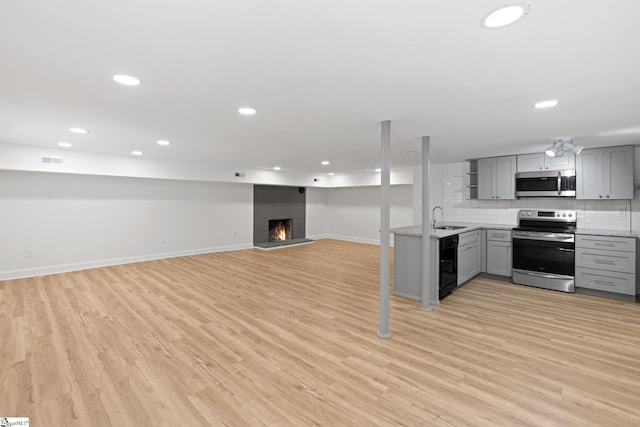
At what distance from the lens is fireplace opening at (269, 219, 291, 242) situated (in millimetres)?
9578

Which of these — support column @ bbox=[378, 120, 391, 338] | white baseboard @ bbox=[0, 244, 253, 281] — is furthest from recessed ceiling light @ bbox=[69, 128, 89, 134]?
A: support column @ bbox=[378, 120, 391, 338]

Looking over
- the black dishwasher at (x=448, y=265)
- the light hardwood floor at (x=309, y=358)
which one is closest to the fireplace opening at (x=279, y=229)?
the light hardwood floor at (x=309, y=358)

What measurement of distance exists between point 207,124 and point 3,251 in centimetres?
480

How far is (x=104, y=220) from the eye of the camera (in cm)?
619

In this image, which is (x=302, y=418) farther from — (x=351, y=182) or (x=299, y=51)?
(x=351, y=182)

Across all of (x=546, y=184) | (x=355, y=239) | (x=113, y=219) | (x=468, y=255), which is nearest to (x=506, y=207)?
(x=546, y=184)

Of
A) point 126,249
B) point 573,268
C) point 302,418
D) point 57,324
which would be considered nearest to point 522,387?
point 302,418

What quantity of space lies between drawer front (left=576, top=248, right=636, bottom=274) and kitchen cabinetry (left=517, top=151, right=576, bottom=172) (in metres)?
1.40

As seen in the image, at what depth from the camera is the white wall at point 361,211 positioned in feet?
30.0

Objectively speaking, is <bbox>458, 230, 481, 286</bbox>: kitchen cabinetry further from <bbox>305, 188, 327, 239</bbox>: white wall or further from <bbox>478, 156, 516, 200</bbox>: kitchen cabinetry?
<bbox>305, 188, 327, 239</bbox>: white wall

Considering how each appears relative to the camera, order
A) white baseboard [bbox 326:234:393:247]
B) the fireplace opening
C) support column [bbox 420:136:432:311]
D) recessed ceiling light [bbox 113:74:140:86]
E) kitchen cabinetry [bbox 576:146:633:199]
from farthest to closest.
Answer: white baseboard [bbox 326:234:393:247] < the fireplace opening < kitchen cabinetry [bbox 576:146:633:199] < support column [bbox 420:136:432:311] < recessed ceiling light [bbox 113:74:140:86]

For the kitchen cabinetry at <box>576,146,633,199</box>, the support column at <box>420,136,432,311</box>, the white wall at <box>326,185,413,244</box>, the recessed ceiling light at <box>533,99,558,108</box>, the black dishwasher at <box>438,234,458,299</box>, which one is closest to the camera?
the recessed ceiling light at <box>533,99,558,108</box>

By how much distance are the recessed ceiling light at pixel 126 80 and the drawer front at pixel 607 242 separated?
5900 mm

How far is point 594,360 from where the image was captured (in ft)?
8.57
